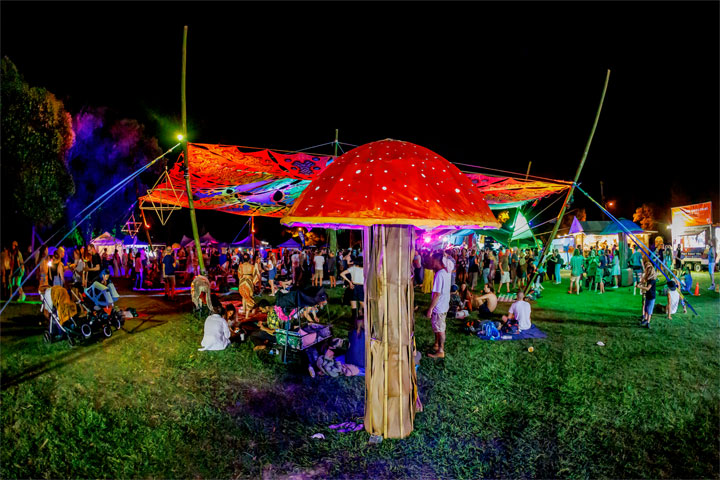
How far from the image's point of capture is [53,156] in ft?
45.9

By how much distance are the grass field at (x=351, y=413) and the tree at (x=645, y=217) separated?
174ft

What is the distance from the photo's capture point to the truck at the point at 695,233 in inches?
985

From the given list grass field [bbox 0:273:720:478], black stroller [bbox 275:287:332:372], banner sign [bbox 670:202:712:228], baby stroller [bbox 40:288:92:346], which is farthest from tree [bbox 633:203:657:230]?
baby stroller [bbox 40:288:92:346]

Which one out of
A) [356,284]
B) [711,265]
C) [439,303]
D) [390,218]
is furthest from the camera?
[711,265]

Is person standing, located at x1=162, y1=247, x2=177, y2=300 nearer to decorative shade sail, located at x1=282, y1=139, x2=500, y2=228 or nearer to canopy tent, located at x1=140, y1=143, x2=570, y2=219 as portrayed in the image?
canopy tent, located at x1=140, y1=143, x2=570, y2=219

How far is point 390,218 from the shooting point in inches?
131

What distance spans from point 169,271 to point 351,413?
1139 centimetres

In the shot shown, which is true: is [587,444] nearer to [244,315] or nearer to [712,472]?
[712,472]

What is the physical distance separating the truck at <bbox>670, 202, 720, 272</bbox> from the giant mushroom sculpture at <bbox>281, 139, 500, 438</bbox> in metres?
29.8

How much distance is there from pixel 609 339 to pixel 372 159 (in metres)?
8.03

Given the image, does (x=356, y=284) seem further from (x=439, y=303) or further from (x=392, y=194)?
(x=392, y=194)

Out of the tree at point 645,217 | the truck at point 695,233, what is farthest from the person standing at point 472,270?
the tree at point 645,217

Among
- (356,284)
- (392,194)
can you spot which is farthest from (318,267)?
(392,194)

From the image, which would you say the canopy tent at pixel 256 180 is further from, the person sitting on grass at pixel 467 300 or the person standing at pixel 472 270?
the person standing at pixel 472 270
